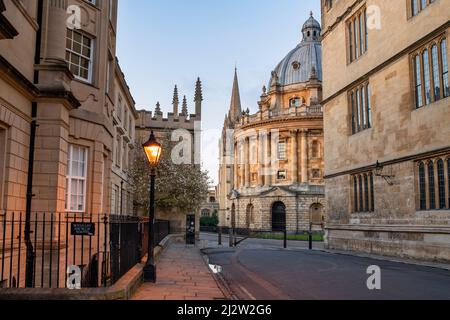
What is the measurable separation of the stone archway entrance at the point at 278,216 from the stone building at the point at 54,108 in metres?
53.3

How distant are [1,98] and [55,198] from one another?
2869 millimetres

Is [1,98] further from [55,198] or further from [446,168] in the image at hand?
[446,168]

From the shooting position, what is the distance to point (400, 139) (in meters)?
20.0

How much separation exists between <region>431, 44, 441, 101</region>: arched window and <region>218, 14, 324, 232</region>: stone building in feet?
153

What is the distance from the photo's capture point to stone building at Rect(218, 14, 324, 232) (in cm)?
6550

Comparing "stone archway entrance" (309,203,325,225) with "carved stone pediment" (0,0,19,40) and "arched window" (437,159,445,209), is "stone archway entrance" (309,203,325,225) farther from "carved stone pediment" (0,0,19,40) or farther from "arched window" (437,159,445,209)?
"carved stone pediment" (0,0,19,40)

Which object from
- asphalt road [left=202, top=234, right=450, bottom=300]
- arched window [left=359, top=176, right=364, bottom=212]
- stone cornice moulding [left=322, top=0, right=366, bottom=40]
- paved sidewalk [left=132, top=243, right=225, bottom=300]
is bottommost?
asphalt road [left=202, top=234, right=450, bottom=300]

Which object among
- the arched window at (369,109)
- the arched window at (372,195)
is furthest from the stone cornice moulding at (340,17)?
the arched window at (372,195)

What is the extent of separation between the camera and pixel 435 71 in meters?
18.4

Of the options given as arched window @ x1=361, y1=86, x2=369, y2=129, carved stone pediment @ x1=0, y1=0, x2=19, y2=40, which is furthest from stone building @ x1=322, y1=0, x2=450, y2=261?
carved stone pediment @ x1=0, y1=0, x2=19, y2=40

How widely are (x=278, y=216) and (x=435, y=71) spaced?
166 feet

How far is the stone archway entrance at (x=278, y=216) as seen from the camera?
67.1 metres
